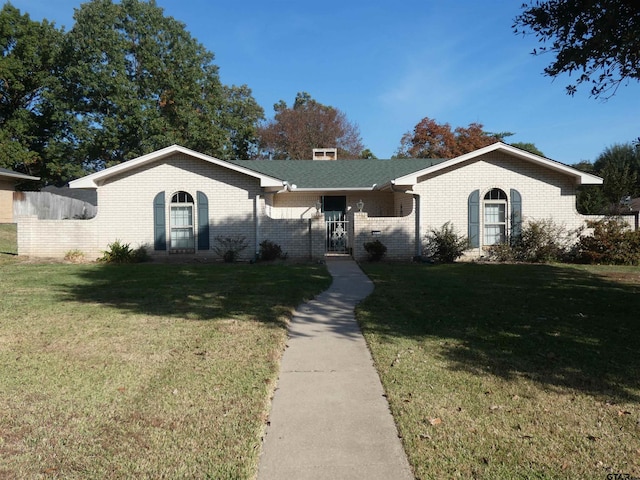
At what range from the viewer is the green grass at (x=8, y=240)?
17.5 metres

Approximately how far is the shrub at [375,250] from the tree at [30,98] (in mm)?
26977

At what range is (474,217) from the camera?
16203 mm

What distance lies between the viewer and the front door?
730 inches

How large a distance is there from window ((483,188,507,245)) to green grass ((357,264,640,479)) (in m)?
6.81

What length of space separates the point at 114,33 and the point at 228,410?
36930 mm

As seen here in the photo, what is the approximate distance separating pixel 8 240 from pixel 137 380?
19.7 meters

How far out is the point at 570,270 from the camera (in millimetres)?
13305

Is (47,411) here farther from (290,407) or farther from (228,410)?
(290,407)

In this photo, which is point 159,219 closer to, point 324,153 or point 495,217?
point 495,217

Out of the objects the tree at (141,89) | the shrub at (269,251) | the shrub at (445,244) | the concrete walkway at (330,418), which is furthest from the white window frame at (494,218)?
the tree at (141,89)

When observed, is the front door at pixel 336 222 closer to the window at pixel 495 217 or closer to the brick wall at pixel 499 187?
the brick wall at pixel 499 187

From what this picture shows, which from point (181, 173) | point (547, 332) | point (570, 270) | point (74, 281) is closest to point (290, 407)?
point (547, 332)

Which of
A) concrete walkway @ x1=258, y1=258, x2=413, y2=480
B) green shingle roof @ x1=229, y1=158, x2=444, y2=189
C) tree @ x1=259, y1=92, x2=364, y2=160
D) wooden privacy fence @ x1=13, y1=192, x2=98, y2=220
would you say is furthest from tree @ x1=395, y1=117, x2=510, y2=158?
concrete walkway @ x1=258, y1=258, x2=413, y2=480

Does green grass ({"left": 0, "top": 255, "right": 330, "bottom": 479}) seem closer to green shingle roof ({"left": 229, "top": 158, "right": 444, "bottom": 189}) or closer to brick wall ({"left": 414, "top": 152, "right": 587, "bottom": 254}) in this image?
brick wall ({"left": 414, "top": 152, "right": 587, "bottom": 254})
